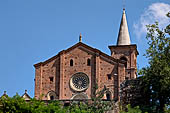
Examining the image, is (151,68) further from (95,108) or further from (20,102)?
(20,102)

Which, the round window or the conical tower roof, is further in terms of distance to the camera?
the conical tower roof

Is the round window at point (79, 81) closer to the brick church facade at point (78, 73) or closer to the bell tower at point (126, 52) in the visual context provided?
the brick church facade at point (78, 73)

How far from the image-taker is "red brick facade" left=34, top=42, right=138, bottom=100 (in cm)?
6222

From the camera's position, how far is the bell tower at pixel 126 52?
67625mm

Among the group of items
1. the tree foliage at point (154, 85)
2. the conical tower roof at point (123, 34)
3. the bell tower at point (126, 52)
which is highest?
the conical tower roof at point (123, 34)

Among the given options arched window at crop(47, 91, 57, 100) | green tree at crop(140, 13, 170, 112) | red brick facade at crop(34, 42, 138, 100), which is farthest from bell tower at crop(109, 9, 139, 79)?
green tree at crop(140, 13, 170, 112)

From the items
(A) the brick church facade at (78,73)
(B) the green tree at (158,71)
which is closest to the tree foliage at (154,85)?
(B) the green tree at (158,71)

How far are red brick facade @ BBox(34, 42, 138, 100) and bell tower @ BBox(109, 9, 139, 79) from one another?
77.3 inches

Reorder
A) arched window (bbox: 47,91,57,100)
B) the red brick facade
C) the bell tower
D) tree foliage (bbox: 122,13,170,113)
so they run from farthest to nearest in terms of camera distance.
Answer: the bell tower < arched window (bbox: 47,91,57,100) < the red brick facade < tree foliage (bbox: 122,13,170,113)

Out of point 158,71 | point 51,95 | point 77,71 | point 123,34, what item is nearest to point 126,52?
point 123,34

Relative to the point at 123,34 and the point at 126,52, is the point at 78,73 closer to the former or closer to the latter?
the point at 126,52

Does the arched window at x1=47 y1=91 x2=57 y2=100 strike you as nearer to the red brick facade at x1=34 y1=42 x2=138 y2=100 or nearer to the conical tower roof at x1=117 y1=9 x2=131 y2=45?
the red brick facade at x1=34 y1=42 x2=138 y2=100

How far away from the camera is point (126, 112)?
34.0m

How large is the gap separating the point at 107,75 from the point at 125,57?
22.7 ft
